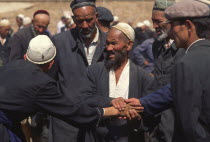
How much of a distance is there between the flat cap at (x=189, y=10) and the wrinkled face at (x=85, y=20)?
7.25ft

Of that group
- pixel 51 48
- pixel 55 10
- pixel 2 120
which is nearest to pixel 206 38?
pixel 51 48

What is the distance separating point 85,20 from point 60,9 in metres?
19.8

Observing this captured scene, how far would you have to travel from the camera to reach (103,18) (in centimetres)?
785

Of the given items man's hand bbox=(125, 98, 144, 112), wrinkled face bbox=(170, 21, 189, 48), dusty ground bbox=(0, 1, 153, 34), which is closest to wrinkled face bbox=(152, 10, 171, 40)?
man's hand bbox=(125, 98, 144, 112)

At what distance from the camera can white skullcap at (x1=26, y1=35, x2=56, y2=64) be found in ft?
15.2

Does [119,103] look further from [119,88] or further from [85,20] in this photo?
[85,20]

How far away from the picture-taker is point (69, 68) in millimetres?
6227

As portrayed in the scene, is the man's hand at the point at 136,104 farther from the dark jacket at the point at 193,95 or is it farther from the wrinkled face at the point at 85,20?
the wrinkled face at the point at 85,20

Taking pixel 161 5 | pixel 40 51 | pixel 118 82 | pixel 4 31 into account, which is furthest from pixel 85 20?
pixel 4 31

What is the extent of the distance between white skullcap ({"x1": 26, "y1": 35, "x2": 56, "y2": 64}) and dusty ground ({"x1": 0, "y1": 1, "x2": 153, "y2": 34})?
1978 cm

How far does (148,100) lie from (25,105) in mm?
1437

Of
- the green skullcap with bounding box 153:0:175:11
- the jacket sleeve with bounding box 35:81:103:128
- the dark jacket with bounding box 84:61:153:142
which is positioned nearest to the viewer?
the jacket sleeve with bounding box 35:81:103:128

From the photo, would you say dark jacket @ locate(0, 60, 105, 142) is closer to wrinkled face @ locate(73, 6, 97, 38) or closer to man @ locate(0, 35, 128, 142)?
man @ locate(0, 35, 128, 142)

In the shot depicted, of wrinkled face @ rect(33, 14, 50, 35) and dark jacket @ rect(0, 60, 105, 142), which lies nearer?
dark jacket @ rect(0, 60, 105, 142)
